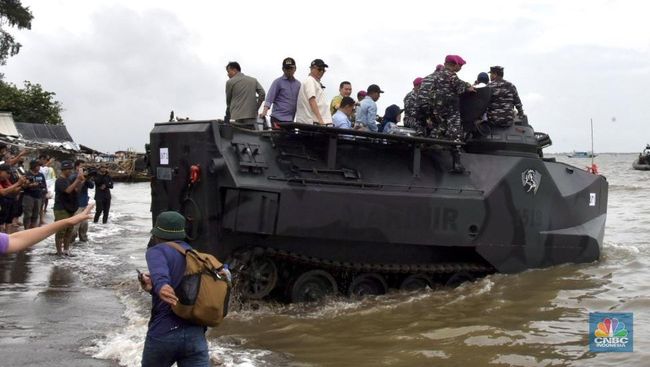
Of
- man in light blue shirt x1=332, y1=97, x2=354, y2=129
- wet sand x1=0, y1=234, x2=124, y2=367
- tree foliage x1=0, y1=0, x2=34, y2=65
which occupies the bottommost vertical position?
wet sand x1=0, y1=234, x2=124, y2=367

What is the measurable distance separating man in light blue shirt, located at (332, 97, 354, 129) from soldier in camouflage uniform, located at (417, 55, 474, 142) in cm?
93

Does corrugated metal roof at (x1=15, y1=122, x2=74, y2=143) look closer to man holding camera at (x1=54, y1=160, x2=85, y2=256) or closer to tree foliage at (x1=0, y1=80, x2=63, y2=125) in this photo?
tree foliage at (x1=0, y1=80, x2=63, y2=125)

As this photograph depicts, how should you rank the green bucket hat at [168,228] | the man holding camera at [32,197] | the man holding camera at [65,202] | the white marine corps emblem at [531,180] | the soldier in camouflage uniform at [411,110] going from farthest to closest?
the man holding camera at [32,197]
the man holding camera at [65,202]
the soldier in camouflage uniform at [411,110]
the white marine corps emblem at [531,180]
the green bucket hat at [168,228]

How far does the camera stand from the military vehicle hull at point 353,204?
752 cm

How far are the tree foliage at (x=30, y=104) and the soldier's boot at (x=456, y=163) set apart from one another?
38.9 meters

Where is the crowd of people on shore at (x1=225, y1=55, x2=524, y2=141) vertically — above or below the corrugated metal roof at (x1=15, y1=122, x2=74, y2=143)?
below

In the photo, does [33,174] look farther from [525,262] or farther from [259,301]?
[525,262]

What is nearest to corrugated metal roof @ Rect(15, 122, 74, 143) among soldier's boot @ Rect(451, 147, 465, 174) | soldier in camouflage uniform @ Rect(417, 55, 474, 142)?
soldier in camouflage uniform @ Rect(417, 55, 474, 142)

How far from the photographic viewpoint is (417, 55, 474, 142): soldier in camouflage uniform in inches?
354

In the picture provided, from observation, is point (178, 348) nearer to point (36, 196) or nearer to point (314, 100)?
point (314, 100)

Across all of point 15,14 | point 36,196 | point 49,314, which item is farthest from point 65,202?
point 15,14

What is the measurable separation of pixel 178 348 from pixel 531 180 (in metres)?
5.99

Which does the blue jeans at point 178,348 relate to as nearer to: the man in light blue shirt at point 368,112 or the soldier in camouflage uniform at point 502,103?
the man in light blue shirt at point 368,112

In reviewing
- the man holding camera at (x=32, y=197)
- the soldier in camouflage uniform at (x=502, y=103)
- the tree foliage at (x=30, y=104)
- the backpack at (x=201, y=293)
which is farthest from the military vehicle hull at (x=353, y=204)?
the tree foliage at (x=30, y=104)
